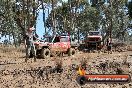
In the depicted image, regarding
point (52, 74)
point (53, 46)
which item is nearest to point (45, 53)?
point (53, 46)

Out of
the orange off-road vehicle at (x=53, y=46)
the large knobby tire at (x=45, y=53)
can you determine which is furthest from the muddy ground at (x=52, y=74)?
the orange off-road vehicle at (x=53, y=46)

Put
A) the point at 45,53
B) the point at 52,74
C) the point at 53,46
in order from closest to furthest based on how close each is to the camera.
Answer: the point at 52,74 → the point at 45,53 → the point at 53,46

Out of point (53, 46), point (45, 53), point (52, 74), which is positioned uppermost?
point (53, 46)

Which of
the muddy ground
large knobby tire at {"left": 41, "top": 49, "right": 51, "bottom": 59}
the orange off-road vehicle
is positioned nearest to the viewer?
the muddy ground

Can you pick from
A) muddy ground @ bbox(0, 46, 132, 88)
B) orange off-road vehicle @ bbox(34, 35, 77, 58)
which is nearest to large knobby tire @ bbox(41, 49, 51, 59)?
orange off-road vehicle @ bbox(34, 35, 77, 58)

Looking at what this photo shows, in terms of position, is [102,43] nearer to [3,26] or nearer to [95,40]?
[95,40]

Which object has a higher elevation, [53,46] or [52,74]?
[53,46]

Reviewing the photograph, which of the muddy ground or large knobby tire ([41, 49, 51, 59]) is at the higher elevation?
large knobby tire ([41, 49, 51, 59])

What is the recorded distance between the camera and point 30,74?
18.5 metres

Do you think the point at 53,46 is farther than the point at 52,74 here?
Yes

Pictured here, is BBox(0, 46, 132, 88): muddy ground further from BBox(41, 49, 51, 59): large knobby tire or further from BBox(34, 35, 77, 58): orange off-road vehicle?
BBox(34, 35, 77, 58): orange off-road vehicle

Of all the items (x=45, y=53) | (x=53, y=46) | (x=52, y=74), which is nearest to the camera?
(x=52, y=74)

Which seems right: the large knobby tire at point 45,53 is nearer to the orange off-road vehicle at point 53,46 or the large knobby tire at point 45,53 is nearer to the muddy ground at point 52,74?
the orange off-road vehicle at point 53,46

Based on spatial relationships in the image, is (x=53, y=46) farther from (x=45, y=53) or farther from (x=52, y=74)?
(x=52, y=74)
